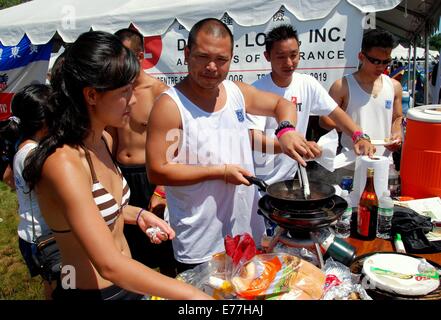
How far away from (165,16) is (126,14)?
0.67 metres

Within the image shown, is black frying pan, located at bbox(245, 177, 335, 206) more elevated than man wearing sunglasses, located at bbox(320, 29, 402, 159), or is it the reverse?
man wearing sunglasses, located at bbox(320, 29, 402, 159)

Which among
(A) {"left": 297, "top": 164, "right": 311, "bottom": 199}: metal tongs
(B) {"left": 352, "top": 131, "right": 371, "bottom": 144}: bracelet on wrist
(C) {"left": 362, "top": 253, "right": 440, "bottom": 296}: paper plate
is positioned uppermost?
(B) {"left": 352, "top": 131, "right": 371, "bottom": 144}: bracelet on wrist

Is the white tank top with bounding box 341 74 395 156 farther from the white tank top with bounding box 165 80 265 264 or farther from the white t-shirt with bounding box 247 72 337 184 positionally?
the white tank top with bounding box 165 80 265 264

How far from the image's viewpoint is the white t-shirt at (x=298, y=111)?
→ 110 inches

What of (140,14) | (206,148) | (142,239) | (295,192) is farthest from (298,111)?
(140,14)

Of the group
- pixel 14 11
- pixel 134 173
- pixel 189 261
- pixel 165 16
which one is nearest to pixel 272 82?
pixel 134 173

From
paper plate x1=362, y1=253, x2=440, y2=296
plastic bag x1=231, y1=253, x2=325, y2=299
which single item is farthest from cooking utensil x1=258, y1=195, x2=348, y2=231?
paper plate x1=362, y1=253, x2=440, y2=296

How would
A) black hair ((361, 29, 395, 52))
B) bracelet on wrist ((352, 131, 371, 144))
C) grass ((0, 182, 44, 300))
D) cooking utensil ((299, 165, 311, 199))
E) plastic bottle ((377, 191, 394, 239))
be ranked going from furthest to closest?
grass ((0, 182, 44, 300)) → black hair ((361, 29, 395, 52)) → bracelet on wrist ((352, 131, 371, 144)) → plastic bottle ((377, 191, 394, 239)) → cooking utensil ((299, 165, 311, 199))

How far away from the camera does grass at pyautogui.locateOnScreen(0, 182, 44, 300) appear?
3384 mm

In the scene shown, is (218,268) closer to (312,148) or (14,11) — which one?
(312,148)

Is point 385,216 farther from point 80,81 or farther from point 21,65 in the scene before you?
point 21,65

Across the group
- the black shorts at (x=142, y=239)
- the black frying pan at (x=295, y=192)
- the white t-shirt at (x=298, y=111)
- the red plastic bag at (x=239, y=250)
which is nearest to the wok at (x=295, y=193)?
the black frying pan at (x=295, y=192)

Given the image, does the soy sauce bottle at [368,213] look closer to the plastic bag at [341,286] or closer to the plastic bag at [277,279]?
the plastic bag at [341,286]

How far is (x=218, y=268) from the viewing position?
132 centimetres
